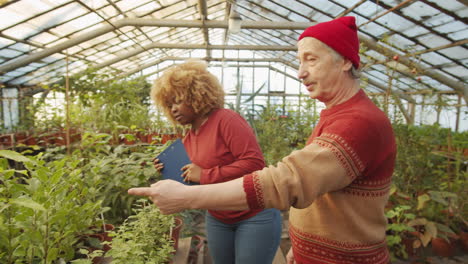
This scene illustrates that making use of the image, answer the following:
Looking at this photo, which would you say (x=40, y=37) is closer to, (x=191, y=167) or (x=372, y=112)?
(x=191, y=167)

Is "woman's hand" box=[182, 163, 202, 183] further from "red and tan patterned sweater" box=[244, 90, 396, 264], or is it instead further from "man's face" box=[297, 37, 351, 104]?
"man's face" box=[297, 37, 351, 104]

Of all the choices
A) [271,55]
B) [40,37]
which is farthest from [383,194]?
[271,55]

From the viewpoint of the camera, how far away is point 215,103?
5.06 ft

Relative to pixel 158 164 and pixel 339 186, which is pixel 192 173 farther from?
pixel 339 186

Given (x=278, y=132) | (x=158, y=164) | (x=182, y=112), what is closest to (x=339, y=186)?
(x=158, y=164)

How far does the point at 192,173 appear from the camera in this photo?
136cm

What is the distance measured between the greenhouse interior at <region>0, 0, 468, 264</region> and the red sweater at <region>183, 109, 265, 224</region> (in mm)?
294

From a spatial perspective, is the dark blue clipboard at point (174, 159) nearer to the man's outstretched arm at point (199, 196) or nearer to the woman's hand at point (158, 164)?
the woman's hand at point (158, 164)

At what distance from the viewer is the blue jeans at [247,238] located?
1.37 meters

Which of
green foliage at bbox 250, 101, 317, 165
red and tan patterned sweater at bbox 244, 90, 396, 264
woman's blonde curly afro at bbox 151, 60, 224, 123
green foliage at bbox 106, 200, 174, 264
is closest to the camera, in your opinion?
red and tan patterned sweater at bbox 244, 90, 396, 264

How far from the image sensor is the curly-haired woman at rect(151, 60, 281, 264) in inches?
53.9

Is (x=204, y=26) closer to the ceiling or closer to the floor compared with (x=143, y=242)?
closer to the ceiling

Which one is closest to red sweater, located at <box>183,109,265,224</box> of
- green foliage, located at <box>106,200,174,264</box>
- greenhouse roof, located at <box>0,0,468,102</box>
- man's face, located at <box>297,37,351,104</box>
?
green foliage, located at <box>106,200,174,264</box>

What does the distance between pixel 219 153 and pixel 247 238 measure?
42 cm
